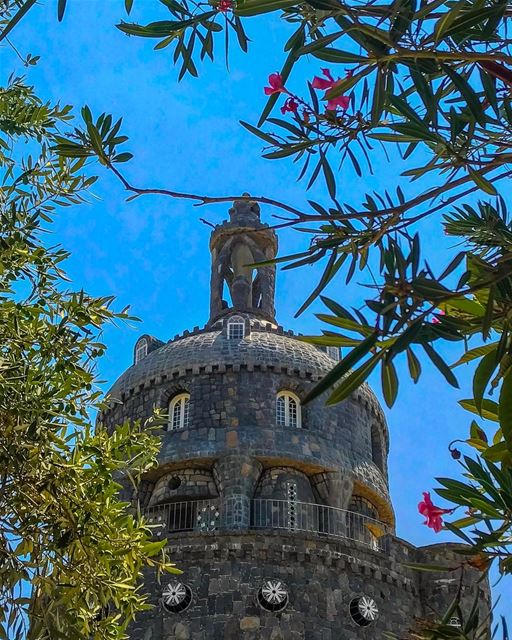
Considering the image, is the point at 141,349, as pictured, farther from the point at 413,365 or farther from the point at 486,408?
the point at 413,365

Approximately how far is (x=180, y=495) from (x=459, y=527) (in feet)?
82.6

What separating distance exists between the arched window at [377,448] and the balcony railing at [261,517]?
124 inches

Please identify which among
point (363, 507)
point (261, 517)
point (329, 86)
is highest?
point (363, 507)

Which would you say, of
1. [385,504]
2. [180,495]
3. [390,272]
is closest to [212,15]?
[390,272]

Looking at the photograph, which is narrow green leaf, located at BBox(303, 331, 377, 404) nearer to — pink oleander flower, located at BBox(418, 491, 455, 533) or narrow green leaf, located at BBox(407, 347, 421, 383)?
narrow green leaf, located at BBox(407, 347, 421, 383)

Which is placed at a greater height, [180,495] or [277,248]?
[277,248]

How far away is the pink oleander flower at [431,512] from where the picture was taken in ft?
23.8

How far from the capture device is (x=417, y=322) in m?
5.25

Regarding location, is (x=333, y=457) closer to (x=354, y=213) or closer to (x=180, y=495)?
(x=180, y=495)

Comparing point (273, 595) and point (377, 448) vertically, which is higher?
point (377, 448)

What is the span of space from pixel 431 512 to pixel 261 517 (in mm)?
24546

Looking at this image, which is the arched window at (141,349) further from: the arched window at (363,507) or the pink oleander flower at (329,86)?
the pink oleander flower at (329,86)

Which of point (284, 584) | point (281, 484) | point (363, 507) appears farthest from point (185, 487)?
point (363, 507)

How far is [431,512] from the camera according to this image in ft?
23.8
